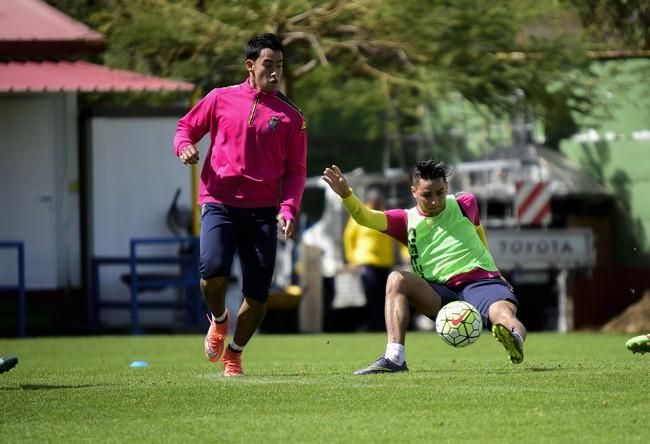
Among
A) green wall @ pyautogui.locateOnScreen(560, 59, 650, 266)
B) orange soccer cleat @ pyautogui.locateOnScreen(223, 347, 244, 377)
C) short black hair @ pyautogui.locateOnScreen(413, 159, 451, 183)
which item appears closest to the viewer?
short black hair @ pyautogui.locateOnScreen(413, 159, 451, 183)

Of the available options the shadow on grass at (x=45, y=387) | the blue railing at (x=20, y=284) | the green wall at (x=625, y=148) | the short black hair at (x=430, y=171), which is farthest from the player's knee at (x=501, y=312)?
the green wall at (x=625, y=148)

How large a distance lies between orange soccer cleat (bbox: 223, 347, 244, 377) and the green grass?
16 cm

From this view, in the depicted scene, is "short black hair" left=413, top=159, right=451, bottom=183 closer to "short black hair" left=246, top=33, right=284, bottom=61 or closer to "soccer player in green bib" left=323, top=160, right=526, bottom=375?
Answer: "soccer player in green bib" left=323, top=160, right=526, bottom=375

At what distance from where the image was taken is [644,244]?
2691cm

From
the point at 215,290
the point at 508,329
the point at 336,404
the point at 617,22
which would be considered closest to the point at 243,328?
the point at 215,290

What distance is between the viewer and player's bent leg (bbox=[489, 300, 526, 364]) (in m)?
10.3

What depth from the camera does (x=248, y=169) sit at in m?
10.8

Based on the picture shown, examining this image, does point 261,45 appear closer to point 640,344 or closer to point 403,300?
point 403,300

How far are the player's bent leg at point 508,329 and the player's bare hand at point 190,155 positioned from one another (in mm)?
2248

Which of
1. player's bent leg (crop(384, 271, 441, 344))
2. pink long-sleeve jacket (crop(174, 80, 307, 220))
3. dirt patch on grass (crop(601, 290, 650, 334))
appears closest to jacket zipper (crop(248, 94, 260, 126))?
pink long-sleeve jacket (crop(174, 80, 307, 220))

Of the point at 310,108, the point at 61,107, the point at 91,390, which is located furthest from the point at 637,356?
the point at 310,108

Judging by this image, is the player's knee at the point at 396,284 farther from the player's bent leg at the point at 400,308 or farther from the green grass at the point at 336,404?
the green grass at the point at 336,404

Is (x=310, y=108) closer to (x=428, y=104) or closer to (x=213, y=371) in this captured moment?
(x=428, y=104)

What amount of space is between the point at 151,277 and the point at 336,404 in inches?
544
